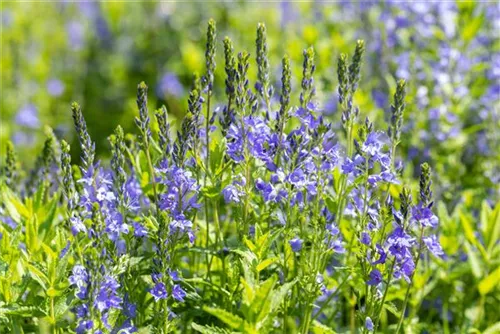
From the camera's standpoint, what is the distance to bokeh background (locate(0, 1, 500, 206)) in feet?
17.1

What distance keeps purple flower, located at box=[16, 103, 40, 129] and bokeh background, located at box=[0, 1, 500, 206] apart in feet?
0.05

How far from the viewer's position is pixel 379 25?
613 cm

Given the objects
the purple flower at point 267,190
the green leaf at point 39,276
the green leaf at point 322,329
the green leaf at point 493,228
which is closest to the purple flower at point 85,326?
the green leaf at point 39,276

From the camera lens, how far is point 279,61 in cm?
714

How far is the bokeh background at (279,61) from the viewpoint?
5199 millimetres

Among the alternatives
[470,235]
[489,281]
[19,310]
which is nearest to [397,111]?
[470,235]

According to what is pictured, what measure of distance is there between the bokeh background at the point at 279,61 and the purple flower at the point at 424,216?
71 cm

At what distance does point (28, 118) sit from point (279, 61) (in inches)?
99.7

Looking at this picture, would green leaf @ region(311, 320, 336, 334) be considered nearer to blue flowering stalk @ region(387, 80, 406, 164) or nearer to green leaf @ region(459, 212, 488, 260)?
blue flowering stalk @ region(387, 80, 406, 164)

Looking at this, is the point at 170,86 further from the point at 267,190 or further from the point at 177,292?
the point at 177,292

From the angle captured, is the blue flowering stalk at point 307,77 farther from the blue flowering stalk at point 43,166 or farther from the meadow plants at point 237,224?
the blue flowering stalk at point 43,166

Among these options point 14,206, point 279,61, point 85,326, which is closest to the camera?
point 85,326

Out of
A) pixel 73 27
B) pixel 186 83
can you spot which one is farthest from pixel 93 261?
pixel 73 27

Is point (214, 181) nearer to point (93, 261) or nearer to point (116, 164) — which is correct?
point (116, 164)
